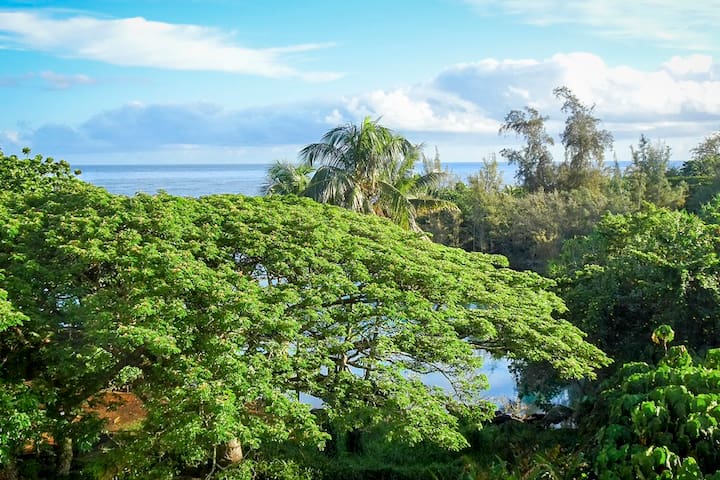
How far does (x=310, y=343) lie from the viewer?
1112 cm

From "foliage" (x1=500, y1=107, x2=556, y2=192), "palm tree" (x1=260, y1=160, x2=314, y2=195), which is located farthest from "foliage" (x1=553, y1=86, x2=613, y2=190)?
"palm tree" (x1=260, y1=160, x2=314, y2=195)

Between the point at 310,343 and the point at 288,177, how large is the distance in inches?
664

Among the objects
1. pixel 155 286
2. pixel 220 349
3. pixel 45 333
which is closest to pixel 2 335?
pixel 45 333

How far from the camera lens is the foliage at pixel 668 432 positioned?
24.8 ft

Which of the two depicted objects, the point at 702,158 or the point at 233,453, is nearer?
the point at 233,453

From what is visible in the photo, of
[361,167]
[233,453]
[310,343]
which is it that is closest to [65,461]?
[233,453]

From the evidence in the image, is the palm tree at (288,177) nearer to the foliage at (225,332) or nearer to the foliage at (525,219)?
the foliage at (225,332)

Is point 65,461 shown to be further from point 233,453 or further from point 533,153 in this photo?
point 533,153

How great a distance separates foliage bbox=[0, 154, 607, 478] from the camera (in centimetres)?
958

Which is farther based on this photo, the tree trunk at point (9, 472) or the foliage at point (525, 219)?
the foliage at point (525, 219)

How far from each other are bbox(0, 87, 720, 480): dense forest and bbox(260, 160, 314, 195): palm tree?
9953 mm

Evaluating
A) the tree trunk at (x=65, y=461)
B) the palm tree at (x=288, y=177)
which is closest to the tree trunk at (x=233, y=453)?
the tree trunk at (x=65, y=461)

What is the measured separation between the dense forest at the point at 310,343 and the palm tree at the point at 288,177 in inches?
392

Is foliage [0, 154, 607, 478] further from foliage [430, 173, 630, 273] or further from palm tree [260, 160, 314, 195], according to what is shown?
foliage [430, 173, 630, 273]
